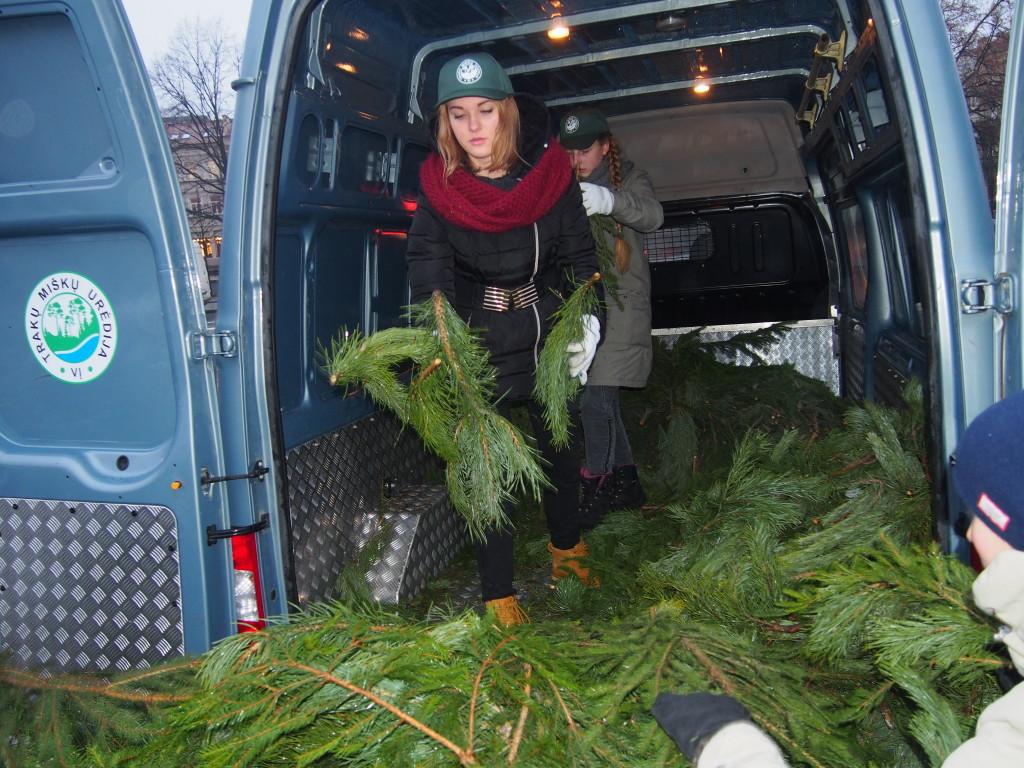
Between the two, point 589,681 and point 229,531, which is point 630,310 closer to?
point 229,531

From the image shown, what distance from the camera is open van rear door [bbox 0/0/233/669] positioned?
2.26m

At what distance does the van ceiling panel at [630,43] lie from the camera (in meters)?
3.63

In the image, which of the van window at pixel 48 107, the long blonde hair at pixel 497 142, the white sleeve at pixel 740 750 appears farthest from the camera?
the long blonde hair at pixel 497 142

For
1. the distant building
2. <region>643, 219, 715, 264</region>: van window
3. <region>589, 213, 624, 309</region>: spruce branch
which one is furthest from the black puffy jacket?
<region>643, 219, 715, 264</region>: van window

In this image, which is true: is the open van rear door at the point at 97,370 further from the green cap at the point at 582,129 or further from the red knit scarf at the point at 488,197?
the green cap at the point at 582,129

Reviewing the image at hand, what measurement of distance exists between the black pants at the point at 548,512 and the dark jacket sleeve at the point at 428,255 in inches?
20.7

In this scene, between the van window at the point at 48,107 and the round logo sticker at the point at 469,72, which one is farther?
the round logo sticker at the point at 469,72

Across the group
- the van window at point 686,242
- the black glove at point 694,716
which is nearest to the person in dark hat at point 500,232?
the black glove at point 694,716

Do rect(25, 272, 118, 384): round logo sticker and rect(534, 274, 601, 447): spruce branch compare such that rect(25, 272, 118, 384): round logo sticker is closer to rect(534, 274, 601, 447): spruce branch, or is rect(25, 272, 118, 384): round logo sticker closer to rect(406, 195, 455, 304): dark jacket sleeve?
rect(406, 195, 455, 304): dark jacket sleeve

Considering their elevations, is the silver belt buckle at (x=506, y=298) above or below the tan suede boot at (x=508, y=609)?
above

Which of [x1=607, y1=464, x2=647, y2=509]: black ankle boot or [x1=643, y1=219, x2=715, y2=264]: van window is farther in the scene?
[x1=643, y1=219, x2=715, y2=264]: van window

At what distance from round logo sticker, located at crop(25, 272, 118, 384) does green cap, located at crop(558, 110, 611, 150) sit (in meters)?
2.39

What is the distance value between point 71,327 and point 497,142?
150 centimetres

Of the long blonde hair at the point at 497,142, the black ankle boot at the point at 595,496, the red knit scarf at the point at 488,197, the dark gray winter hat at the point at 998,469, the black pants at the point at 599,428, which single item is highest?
the long blonde hair at the point at 497,142
